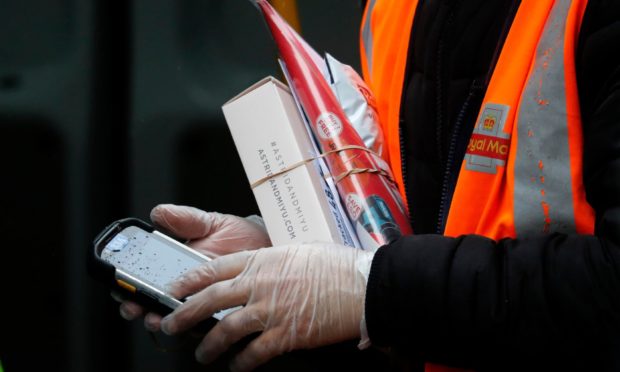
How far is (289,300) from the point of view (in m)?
0.85

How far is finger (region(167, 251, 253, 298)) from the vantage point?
0.87m

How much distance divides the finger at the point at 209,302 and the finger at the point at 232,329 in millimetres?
15

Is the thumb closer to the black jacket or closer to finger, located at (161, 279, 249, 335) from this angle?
finger, located at (161, 279, 249, 335)

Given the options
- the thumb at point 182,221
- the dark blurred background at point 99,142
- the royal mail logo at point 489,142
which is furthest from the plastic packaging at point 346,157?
the dark blurred background at point 99,142

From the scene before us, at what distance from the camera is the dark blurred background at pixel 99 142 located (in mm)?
1375

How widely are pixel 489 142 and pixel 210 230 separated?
45 centimetres

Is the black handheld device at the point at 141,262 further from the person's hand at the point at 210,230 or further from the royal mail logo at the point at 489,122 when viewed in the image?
the royal mail logo at the point at 489,122

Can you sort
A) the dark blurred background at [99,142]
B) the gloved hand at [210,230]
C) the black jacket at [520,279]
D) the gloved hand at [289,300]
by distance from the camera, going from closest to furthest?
the black jacket at [520,279], the gloved hand at [289,300], the gloved hand at [210,230], the dark blurred background at [99,142]

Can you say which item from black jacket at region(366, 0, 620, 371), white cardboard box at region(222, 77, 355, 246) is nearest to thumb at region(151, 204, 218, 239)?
white cardboard box at region(222, 77, 355, 246)

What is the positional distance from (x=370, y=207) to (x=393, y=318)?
0.16 metres

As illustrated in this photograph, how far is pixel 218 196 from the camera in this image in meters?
1.49

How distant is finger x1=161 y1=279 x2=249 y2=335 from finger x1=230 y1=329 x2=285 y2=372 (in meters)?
0.05

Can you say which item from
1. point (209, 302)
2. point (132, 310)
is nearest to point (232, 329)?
point (209, 302)

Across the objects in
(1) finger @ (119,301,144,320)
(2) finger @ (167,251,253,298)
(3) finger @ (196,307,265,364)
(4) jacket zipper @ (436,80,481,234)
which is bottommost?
(3) finger @ (196,307,265,364)
